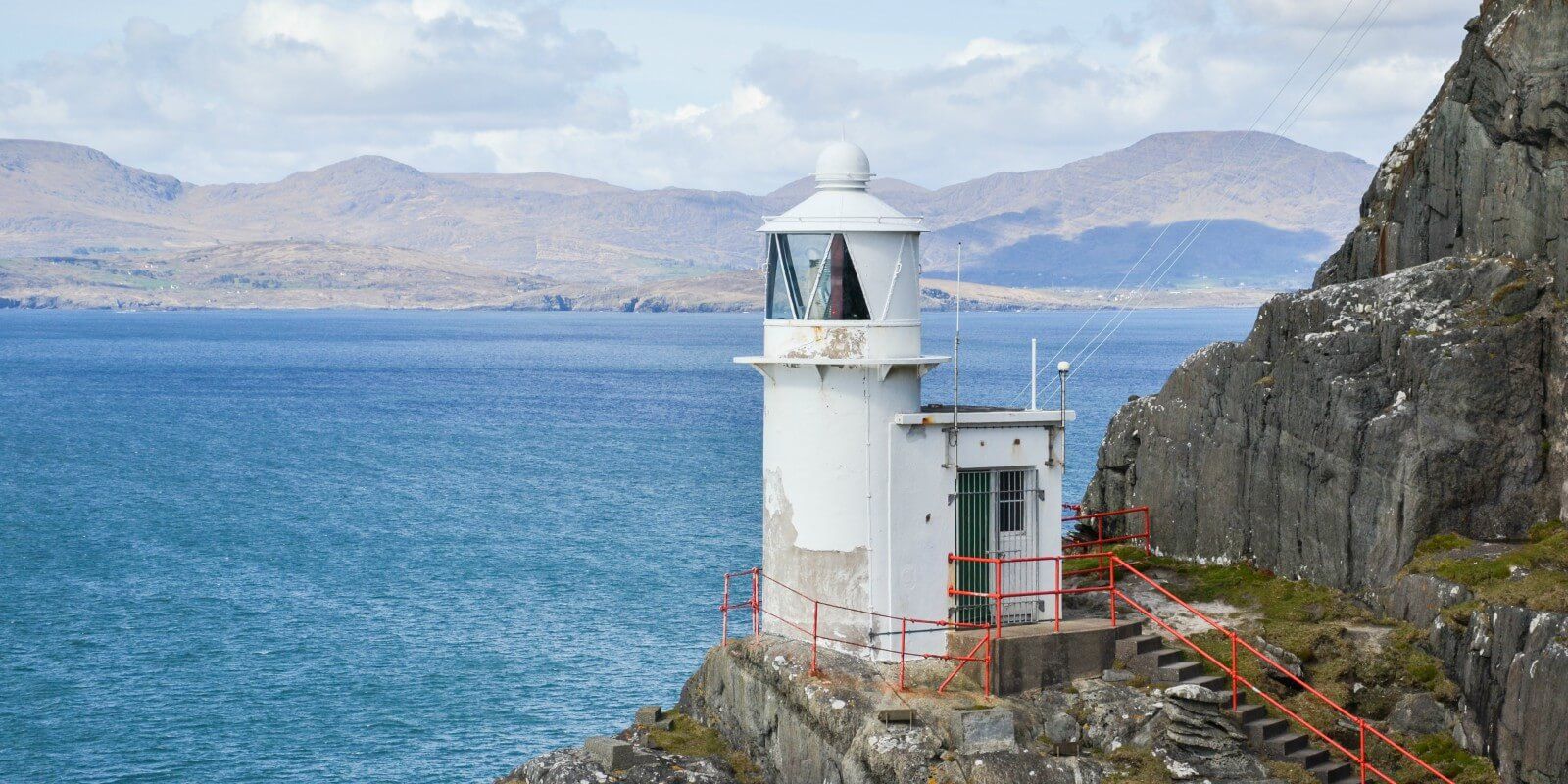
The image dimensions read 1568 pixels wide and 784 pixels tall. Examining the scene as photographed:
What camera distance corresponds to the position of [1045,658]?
75.7 feet

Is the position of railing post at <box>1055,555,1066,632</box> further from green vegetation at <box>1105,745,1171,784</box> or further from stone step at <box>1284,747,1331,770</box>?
stone step at <box>1284,747,1331,770</box>

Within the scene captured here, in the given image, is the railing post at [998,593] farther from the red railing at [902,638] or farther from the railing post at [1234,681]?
the railing post at [1234,681]

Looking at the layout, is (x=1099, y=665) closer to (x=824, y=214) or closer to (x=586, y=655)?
(x=824, y=214)

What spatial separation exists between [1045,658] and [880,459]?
3.51 m

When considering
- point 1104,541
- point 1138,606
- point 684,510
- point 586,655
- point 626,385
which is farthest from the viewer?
point 626,385

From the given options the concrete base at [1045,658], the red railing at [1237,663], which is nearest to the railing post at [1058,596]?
the red railing at [1237,663]

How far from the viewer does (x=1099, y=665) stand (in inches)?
916

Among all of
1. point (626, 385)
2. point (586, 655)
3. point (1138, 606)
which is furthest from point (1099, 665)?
point (626, 385)

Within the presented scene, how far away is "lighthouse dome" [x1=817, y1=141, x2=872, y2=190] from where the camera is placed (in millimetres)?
25047

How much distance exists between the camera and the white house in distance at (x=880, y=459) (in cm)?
2406

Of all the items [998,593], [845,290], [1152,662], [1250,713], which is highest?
[845,290]

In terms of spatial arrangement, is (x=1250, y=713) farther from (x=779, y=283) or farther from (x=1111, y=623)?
(x=779, y=283)

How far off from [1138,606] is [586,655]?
21820 mm

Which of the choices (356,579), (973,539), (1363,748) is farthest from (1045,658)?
(356,579)
